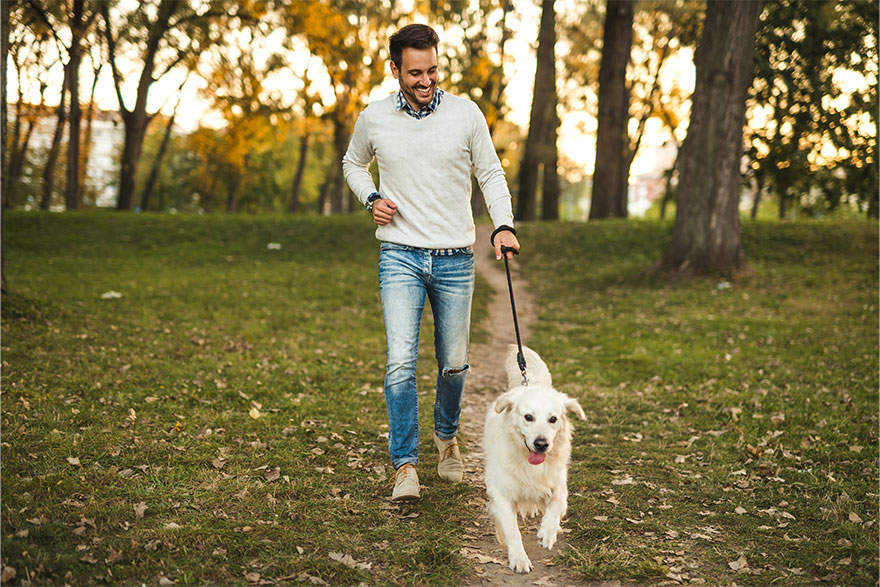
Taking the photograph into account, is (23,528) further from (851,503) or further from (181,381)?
(851,503)

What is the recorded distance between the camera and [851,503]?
513 cm

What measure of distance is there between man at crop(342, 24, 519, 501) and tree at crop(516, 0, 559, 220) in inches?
813

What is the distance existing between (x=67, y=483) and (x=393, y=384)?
7.18ft

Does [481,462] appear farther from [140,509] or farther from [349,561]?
[140,509]

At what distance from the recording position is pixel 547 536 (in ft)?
13.5

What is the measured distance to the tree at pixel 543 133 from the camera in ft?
79.1

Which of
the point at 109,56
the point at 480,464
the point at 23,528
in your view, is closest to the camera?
the point at 23,528

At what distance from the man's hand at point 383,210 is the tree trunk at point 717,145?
11484 mm

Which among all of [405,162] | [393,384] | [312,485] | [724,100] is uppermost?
[724,100]

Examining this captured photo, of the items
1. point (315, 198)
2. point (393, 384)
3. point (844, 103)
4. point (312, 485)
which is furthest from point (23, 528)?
point (315, 198)

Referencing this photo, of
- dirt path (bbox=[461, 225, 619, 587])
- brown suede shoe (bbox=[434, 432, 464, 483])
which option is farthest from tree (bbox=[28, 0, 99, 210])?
brown suede shoe (bbox=[434, 432, 464, 483])

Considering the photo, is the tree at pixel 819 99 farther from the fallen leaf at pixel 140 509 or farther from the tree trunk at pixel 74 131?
the tree trunk at pixel 74 131

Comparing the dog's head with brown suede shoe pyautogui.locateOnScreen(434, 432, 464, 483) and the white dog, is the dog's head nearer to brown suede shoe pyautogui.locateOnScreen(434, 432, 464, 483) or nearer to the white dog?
the white dog

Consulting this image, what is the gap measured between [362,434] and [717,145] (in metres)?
10.7
